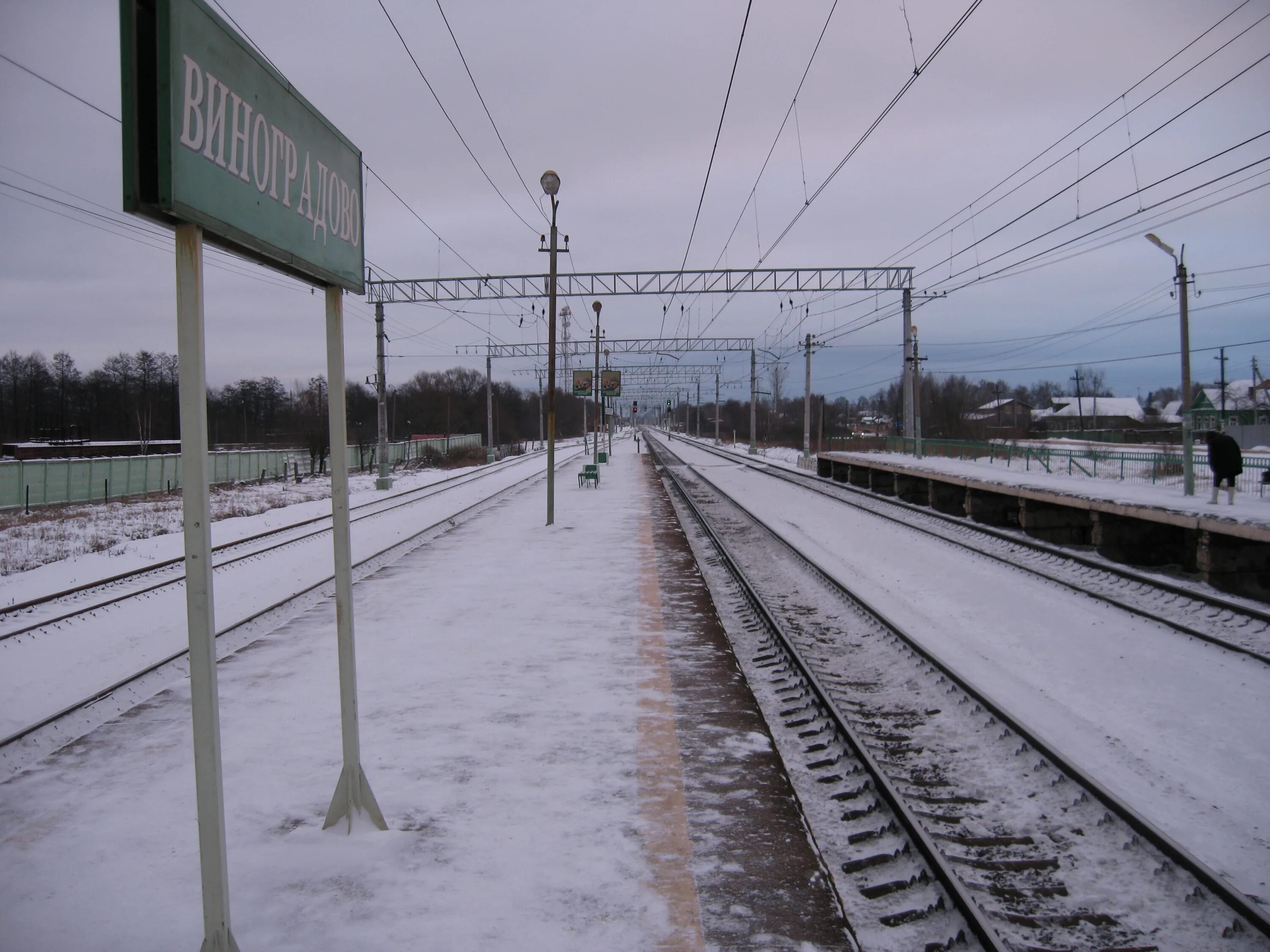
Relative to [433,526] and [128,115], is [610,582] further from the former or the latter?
[128,115]

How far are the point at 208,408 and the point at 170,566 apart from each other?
1848 inches

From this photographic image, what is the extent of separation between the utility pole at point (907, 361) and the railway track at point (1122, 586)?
11419mm

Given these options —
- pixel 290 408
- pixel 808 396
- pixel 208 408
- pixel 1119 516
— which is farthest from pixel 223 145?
pixel 290 408

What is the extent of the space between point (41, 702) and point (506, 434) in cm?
8468

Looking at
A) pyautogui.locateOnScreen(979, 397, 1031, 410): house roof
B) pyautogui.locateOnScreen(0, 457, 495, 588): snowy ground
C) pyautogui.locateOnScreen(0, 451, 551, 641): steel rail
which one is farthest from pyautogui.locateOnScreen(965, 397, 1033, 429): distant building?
pyautogui.locateOnScreen(0, 451, 551, 641): steel rail

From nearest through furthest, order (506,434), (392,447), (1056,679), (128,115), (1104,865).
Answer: (128,115) < (1104,865) < (1056,679) < (392,447) < (506,434)

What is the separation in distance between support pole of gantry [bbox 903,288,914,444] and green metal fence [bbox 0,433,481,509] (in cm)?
2281

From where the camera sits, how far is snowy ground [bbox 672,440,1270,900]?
4.66 m

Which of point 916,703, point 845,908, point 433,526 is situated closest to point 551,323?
point 433,526

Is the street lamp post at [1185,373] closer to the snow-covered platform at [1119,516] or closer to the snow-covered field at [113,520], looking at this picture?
the snow-covered platform at [1119,516]

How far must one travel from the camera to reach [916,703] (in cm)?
643

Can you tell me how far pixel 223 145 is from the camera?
2.71m

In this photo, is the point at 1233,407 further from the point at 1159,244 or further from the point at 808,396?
the point at 1159,244

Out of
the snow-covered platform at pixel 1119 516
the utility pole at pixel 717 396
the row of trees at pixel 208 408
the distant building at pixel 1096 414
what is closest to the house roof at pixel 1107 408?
the distant building at pixel 1096 414
